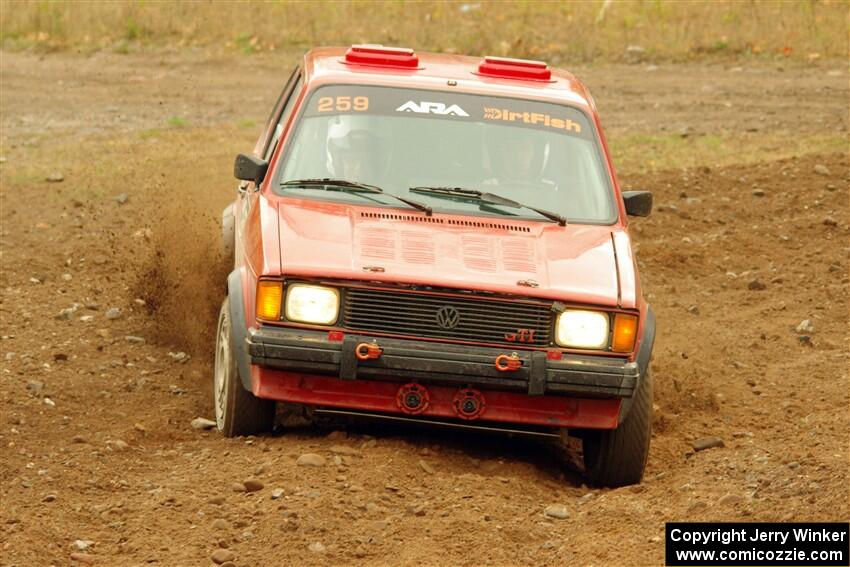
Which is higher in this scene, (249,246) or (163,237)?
(249,246)

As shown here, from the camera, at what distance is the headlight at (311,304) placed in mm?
6523

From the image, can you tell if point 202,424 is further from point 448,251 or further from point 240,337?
point 448,251

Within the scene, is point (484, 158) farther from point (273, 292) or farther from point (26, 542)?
point (26, 542)

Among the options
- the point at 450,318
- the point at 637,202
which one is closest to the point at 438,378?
the point at 450,318

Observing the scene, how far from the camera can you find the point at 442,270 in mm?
6594

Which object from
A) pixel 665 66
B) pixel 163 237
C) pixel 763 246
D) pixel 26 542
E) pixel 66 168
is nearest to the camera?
pixel 26 542

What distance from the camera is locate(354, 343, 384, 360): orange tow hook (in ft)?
21.2

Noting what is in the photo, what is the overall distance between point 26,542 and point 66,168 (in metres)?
8.94

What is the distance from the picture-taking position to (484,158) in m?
7.61

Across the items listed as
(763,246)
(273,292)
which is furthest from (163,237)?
(763,246)

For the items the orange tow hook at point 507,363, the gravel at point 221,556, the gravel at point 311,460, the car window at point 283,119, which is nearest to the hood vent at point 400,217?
the orange tow hook at point 507,363

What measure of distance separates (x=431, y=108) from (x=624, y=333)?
176 cm

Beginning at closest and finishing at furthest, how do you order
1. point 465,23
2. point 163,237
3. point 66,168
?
point 163,237
point 66,168
point 465,23

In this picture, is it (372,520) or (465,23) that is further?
(465,23)
